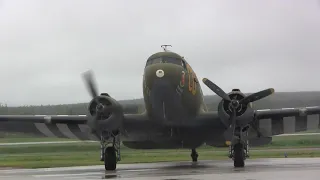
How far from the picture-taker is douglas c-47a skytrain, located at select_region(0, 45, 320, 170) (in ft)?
63.3

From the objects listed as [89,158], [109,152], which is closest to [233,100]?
[109,152]

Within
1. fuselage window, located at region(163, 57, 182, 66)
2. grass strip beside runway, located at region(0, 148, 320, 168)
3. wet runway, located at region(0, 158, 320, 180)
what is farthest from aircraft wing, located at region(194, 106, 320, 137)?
grass strip beside runway, located at region(0, 148, 320, 168)

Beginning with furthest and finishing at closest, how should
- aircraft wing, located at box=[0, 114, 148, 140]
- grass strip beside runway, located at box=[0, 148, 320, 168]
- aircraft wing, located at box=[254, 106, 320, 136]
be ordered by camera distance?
grass strip beside runway, located at box=[0, 148, 320, 168], aircraft wing, located at box=[0, 114, 148, 140], aircraft wing, located at box=[254, 106, 320, 136]

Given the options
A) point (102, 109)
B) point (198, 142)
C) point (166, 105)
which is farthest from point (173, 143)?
point (102, 109)

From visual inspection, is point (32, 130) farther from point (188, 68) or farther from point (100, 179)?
point (100, 179)

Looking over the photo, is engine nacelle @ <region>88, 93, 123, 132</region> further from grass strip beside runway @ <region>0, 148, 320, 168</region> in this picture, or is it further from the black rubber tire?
grass strip beside runway @ <region>0, 148, 320, 168</region>

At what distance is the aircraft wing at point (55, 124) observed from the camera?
68.4 ft

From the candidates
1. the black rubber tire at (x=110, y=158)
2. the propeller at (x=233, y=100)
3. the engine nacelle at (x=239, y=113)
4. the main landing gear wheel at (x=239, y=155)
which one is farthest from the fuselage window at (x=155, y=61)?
the main landing gear wheel at (x=239, y=155)

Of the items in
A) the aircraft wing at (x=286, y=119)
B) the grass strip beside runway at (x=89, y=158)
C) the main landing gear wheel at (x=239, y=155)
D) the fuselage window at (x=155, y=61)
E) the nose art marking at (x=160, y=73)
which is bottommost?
the grass strip beside runway at (x=89, y=158)

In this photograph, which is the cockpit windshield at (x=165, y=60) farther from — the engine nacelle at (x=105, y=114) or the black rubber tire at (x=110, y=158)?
the black rubber tire at (x=110, y=158)

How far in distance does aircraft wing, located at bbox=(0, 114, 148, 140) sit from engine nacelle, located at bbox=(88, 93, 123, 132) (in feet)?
3.81

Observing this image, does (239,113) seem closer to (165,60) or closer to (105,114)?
(165,60)

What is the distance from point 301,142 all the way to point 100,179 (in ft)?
146

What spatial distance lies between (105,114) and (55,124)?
4.27m
